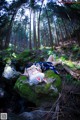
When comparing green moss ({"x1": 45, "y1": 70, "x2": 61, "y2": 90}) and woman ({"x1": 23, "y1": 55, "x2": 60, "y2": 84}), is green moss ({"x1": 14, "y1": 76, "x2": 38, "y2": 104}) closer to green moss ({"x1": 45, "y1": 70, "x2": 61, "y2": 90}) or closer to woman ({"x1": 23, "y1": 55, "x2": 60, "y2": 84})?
woman ({"x1": 23, "y1": 55, "x2": 60, "y2": 84})

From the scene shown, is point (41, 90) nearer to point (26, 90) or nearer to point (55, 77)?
point (26, 90)

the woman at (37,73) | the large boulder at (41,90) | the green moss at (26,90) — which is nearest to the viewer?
the large boulder at (41,90)

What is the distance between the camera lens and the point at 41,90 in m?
5.93

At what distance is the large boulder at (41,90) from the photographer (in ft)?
19.3

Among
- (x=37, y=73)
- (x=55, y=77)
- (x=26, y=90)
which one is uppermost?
(x=37, y=73)

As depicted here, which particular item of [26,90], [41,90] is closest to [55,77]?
[41,90]

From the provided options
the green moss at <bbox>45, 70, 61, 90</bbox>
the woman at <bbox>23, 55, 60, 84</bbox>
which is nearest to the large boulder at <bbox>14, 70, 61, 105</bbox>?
the green moss at <bbox>45, 70, 61, 90</bbox>

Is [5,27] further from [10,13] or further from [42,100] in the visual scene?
[42,100]

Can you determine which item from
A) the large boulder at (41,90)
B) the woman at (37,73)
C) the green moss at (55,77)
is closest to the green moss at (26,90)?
the large boulder at (41,90)

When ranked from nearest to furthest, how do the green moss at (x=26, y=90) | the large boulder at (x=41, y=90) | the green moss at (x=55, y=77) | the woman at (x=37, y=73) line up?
the large boulder at (x=41, y=90) < the green moss at (x=26, y=90) < the green moss at (x=55, y=77) < the woman at (x=37, y=73)

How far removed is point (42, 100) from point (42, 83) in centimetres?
59

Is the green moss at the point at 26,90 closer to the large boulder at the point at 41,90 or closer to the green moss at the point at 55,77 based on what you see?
the large boulder at the point at 41,90

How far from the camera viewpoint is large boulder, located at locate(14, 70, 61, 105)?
587cm

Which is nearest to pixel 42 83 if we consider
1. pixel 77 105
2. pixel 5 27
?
pixel 77 105
